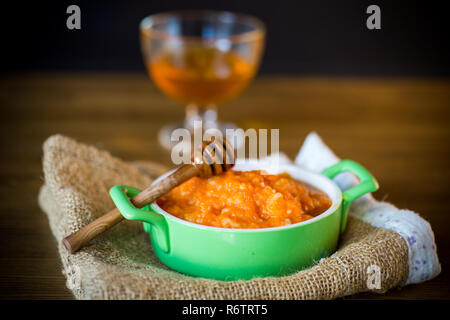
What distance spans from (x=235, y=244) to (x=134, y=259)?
19cm

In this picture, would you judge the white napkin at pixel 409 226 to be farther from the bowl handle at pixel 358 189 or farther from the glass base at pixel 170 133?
the glass base at pixel 170 133

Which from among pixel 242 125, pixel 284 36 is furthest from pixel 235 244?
pixel 284 36

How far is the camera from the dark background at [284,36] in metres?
2.42

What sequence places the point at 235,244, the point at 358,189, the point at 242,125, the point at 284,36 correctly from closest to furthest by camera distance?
the point at 235,244
the point at 358,189
the point at 242,125
the point at 284,36

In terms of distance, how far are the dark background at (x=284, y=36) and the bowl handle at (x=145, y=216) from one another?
1.60 m

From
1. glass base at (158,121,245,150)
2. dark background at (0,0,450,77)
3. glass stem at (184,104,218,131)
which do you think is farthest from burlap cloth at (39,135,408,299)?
dark background at (0,0,450,77)

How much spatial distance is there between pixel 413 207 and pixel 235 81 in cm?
62

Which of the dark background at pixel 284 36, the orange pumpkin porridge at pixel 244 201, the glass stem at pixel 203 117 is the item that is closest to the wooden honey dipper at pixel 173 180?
the orange pumpkin porridge at pixel 244 201

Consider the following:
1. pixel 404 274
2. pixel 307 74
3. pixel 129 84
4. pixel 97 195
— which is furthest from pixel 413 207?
pixel 307 74

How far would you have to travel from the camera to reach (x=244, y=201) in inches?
38.5

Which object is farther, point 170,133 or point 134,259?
point 170,133

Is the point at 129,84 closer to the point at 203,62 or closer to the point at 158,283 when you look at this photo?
the point at 203,62

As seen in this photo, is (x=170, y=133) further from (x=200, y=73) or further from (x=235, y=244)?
(x=235, y=244)

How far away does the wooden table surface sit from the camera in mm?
1047
